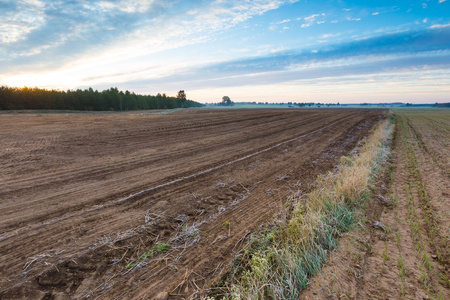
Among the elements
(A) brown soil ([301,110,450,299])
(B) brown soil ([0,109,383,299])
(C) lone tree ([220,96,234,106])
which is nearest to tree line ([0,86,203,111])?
(B) brown soil ([0,109,383,299])

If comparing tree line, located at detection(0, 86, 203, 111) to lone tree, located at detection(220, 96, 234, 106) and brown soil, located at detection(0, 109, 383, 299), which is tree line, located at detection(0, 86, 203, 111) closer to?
brown soil, located at detection(0, 109, 383, 299)

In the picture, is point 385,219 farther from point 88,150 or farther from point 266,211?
point 88,150

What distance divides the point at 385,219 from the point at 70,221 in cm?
642

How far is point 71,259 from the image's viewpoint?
321 centimetres

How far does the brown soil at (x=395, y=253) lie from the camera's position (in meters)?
2.86

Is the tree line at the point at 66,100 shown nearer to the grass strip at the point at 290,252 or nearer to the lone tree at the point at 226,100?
the grass strip at the point at 290,252

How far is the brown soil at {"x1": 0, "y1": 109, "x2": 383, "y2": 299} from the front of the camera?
2.94m

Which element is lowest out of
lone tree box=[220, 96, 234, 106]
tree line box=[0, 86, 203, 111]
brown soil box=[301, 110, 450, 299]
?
brown soil box=[301, 110, 450, 299]

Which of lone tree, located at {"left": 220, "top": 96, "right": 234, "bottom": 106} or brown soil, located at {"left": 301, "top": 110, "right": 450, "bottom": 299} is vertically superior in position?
lone tree, located at {"left": 220, "top": 96, "right": 234, "bottom": 106}

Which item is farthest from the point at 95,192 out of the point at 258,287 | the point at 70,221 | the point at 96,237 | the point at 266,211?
the point at 258,287

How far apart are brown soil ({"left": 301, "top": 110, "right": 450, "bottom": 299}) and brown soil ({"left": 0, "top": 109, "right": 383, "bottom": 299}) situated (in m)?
1.53

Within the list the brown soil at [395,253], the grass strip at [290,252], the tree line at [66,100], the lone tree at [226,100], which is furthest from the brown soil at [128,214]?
the lone tree at [226,100]

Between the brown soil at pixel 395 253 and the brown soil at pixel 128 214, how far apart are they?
1.53 metres

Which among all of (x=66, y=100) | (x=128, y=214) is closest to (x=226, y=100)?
(x=66, y=100)
